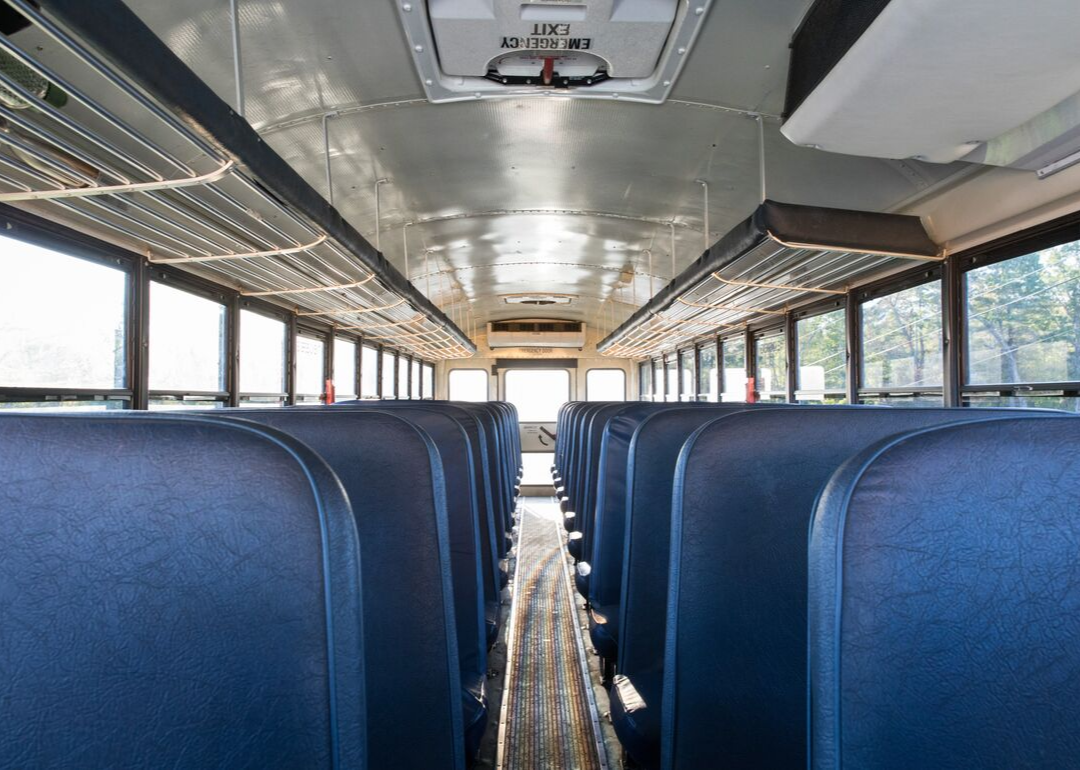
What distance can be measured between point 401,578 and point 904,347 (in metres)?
4.16

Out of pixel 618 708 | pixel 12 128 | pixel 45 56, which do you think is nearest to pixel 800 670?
pixel 618 708

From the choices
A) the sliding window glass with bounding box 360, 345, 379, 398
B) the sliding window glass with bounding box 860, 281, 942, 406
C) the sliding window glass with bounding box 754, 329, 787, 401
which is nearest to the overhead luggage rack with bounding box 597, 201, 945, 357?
the sliding window glass with bounding box 860, 281, 942, 406

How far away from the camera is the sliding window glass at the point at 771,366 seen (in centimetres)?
651

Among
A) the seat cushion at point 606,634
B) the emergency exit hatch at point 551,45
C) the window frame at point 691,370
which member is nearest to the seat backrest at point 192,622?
the seat cushion at point 606,634

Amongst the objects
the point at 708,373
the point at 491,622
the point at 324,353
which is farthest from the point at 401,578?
the point at 708,373

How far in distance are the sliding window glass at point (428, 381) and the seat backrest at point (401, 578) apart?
11.8 meters

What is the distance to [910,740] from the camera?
Result: 1.89 ft

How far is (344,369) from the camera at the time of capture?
7.90m

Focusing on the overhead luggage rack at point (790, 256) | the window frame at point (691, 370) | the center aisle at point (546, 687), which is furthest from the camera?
the window frame at point (691, 370)

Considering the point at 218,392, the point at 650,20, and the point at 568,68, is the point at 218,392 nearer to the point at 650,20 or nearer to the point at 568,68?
the point at 568,68

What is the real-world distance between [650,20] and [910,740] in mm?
2322

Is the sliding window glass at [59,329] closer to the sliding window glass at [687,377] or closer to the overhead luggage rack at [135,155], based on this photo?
the overhead luggage rack at [135,155]

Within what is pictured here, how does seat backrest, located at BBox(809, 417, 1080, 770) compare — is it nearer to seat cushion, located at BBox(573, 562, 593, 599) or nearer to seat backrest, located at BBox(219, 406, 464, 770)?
seat backrest, located at BBox(219, 406, 464, 770)

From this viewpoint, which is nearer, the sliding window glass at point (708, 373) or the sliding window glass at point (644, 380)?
the sliding window glass at point (708, 373)
